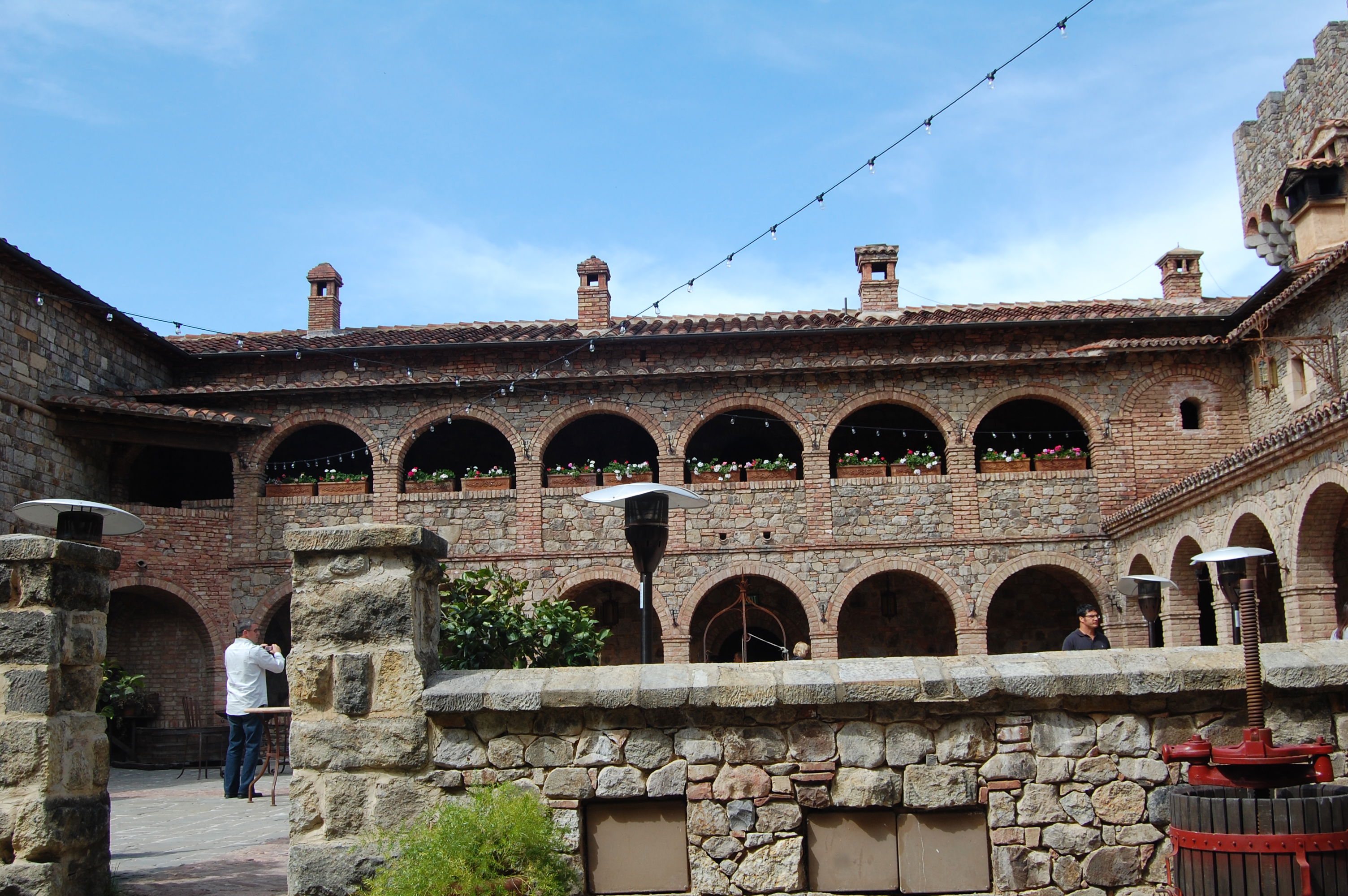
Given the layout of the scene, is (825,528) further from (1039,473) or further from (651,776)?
(651,776)

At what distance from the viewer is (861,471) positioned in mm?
17828

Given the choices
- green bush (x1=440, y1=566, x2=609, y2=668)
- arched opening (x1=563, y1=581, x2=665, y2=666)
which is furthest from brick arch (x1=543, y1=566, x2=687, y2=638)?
green bush (x1=440, y1=566, x2=609, y2=668)

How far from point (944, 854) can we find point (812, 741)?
0.68m

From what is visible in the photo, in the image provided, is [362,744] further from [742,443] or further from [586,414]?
[742,443]

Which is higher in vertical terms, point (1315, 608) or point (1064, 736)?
point (1315, 608)

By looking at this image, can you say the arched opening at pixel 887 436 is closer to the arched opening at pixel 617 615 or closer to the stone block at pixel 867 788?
the arched opening at pixel 617 615

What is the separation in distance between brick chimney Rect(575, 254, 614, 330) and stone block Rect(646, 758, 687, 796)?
14487mm

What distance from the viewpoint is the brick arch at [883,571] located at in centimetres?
1730

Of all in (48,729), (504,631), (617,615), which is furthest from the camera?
A: (617,615)

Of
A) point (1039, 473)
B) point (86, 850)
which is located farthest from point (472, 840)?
point (1039, 473)

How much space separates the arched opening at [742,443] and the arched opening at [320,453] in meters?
5.51

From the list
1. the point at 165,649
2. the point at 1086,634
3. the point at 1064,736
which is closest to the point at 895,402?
the point at 1086,634

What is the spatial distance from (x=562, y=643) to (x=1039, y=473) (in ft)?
35.4

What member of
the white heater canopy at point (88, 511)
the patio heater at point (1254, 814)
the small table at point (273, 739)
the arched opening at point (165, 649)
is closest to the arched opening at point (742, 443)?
the small table at point (273, 739)
